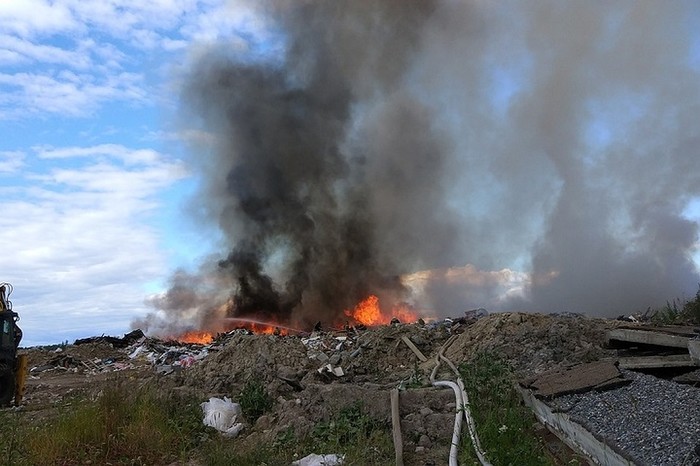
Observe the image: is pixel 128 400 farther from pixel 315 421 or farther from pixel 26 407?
pixel 26 407

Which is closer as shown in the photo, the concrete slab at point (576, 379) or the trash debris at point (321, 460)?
the trash debris at point (321, 460)

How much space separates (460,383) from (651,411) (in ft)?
8.89

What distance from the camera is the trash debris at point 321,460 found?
19.5ft

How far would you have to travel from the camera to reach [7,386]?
12094mm

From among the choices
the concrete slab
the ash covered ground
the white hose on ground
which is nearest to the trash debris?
the ash covered ground

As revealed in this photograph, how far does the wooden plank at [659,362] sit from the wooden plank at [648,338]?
0.98ft

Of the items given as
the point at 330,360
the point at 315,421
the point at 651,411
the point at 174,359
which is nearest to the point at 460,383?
the point at 315,421

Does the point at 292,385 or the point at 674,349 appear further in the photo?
the point at 292,385

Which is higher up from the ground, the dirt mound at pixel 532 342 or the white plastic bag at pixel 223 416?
the dirt mound at pixel 532 342

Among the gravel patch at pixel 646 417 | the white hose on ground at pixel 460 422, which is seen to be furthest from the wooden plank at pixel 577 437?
the white hose on ground at pixel 460 422

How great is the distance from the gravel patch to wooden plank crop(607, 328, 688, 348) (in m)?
1.33

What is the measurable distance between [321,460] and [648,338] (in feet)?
Result: 18.0

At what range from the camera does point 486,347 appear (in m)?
11.0

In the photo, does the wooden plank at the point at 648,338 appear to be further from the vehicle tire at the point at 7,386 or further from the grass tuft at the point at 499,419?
the vehicle tire at the point at 7,386
